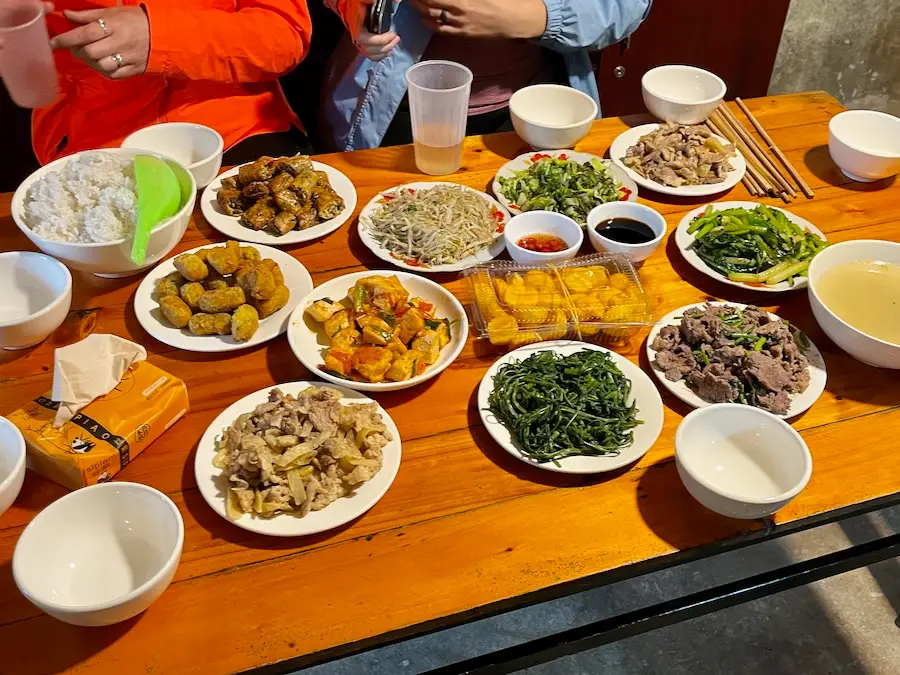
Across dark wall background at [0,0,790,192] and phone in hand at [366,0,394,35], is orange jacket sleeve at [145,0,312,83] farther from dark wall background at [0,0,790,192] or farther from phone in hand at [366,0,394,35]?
dark wall background at [0,0,790,192]

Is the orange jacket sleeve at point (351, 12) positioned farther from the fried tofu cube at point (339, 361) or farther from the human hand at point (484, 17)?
the fried tofu cube at point (339, 361)

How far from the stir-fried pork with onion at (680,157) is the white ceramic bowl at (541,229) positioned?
1.61 feet

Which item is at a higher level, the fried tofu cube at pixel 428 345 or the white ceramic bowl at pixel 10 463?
the white ceramic bowl at pixel 10 463

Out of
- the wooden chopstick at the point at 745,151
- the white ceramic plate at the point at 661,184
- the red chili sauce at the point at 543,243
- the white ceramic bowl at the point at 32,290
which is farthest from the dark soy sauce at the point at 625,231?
the white ceramic bowl at the point at 32,290

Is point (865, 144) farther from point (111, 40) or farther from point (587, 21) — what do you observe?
point (111, 40)

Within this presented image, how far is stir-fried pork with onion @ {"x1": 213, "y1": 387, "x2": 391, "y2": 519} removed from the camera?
1.41m

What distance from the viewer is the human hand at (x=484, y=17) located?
8.41 feet

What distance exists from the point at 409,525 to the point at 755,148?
6.10 ft

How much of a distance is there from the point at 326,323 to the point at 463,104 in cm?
91

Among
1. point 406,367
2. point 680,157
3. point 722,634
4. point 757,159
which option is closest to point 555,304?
point 406,367

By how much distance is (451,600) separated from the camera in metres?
1.34

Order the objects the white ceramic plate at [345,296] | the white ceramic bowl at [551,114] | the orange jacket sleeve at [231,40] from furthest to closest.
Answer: the white ceramic bowl at [551,114]
the orange jacket sleeve at [231,40]
the white ceramic plate at [345,296]

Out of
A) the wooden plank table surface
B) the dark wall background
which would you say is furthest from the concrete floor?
the dark wall background

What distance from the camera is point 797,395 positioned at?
5.60 feet
